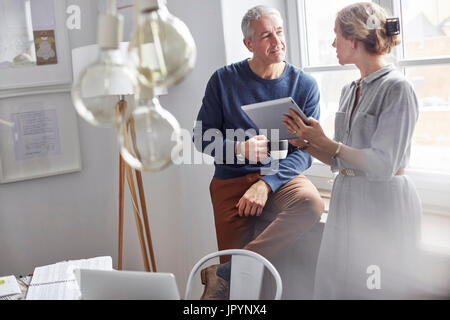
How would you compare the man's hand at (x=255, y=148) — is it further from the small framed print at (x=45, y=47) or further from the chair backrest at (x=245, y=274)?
the small framed print at (x=45, y=47)

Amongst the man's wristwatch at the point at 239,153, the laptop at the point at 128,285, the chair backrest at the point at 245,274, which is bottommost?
the chair backrest at the point at 245,274

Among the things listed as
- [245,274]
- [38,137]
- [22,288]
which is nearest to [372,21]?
[245,274]

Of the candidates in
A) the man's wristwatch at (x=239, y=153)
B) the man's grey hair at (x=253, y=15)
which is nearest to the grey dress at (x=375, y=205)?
the man's wristwatch at (x=239, y=153)

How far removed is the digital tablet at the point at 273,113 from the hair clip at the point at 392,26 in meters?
0.46

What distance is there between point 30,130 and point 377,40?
2083mm

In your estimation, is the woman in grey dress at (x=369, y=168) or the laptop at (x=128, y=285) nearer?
the laptop at (x=128, y=285)

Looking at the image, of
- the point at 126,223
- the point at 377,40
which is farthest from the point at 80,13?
the point at 377,40

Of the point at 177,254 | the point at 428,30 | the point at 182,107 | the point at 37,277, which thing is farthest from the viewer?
the point at 177,254

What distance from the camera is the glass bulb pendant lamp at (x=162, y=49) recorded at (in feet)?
2.84

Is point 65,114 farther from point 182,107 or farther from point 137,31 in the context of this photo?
point 137,31

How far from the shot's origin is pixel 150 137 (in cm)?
92

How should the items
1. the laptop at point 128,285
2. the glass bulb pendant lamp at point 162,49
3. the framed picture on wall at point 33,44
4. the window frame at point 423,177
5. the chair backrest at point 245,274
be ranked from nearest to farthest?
the glass bulb pendant lamp at point 162,49 < the laptop at point 128,285 < the chair backrest at point 245,274 < the window frame at point 423,177 < the framed picture on wall at point 33,44

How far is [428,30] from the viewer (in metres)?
2.43

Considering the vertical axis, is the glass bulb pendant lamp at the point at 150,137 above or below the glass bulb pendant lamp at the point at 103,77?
below
